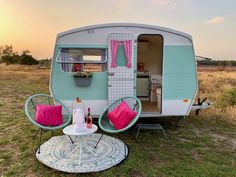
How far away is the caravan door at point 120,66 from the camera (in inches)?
195

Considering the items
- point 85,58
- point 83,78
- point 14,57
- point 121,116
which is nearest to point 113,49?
point 85,58

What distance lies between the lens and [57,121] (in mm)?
4508

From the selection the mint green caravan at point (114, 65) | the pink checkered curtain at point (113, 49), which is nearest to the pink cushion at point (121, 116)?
the mint green caravan at point (114, 65)

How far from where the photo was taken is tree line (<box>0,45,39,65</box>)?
148ft

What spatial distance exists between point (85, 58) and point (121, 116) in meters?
1.70

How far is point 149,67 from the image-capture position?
8414mm

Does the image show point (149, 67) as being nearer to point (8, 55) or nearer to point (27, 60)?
point (27, 60)

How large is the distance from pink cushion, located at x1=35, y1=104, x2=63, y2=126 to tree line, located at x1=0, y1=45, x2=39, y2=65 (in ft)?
141

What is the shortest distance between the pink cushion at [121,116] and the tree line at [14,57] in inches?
1718

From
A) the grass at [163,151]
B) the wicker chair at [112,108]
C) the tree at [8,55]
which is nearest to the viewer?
the grass at [163,151]

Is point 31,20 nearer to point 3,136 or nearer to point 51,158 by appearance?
point 3,136

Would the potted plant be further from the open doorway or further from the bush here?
the bush

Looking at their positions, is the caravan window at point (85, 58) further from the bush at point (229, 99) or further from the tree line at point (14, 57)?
the tree line at point (14, 57)

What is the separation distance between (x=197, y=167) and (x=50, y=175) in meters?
2.49
